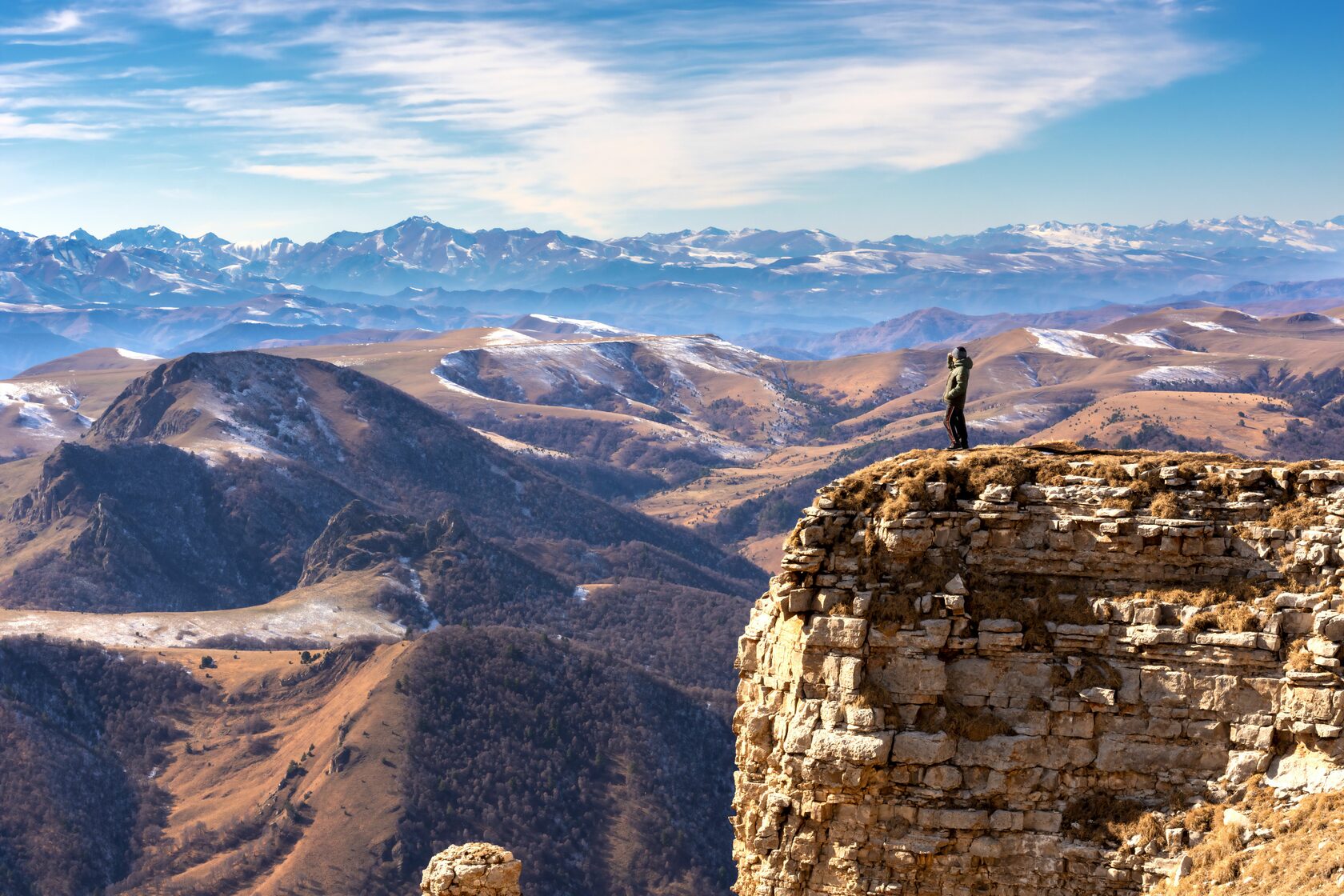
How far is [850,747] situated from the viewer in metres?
21.1

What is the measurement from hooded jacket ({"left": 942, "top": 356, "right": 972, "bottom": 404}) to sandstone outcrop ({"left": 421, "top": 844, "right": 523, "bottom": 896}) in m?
11.5

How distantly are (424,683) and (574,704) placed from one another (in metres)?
12.6

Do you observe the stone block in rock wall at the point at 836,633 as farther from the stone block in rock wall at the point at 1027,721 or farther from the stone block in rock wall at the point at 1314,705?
the stone block in rock wall at the point at 1314,705

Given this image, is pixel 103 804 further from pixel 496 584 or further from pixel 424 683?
pixel 496 584

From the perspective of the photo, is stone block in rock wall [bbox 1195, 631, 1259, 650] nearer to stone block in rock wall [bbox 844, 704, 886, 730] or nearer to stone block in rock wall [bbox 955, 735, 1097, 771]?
stone block in rock wall [bbox 955, 735, 1097, 771]

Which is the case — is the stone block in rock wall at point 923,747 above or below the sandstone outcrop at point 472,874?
above

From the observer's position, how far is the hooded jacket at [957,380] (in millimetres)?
26295

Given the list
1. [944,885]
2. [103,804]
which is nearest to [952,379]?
[944,885]

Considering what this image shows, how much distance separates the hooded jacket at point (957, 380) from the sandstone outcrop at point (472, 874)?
37.8ft

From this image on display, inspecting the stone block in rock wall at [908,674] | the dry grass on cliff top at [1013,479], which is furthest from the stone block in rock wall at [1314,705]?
the stone block in rock wall at [908,674]

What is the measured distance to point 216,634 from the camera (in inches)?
5335

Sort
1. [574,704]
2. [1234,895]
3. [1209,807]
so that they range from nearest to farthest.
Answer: [1234,895]
[1209,807]
[574,704]

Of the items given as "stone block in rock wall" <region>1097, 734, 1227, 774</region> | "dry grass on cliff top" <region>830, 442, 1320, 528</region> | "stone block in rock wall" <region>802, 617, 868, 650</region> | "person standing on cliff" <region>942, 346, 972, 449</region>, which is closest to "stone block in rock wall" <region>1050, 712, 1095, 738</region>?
"stone block in rock wall" <region>1097, 734, 1227, 774</region>

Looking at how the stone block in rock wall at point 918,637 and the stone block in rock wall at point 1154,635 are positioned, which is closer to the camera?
the stone block in rock wall at point 1154,635
